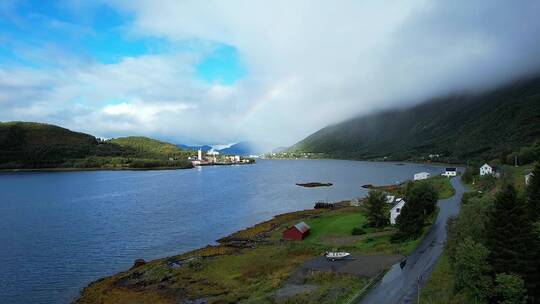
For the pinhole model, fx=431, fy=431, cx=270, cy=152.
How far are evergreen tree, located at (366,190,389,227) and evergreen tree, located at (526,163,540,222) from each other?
23.8 metres

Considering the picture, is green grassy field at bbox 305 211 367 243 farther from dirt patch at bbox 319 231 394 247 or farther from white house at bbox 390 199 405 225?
white house at bbox 390 199 405 225

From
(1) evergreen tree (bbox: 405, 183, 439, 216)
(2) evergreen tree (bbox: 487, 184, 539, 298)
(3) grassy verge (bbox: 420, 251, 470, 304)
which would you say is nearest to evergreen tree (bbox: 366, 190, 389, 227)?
(1) evergreen tree (bbox: 405, 183, 439, 216)

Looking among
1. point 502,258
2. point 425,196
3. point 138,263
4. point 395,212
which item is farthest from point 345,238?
point 502,258

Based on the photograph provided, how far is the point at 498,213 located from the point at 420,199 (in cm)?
2776

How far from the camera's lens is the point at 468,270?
80.9ft

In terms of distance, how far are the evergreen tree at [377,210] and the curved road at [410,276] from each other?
1117 centimetres

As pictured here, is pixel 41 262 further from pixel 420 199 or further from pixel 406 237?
pixel 420 199

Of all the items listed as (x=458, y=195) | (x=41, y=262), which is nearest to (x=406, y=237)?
(x=458, y=195)

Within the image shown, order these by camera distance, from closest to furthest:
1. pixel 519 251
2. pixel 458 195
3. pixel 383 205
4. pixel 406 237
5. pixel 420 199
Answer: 1. pixel 519 251
2. pixel 406 237
3. pixel 420 199
4. pixel 383 205
5. pixel 458 195

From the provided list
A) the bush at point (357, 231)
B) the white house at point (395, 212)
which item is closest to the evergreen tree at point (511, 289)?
the bush at point (357, 231)

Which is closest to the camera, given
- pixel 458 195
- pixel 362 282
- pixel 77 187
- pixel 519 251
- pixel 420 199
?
pixel 519 251

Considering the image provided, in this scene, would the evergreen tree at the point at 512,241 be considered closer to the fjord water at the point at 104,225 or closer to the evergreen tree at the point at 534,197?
the evergreen tree at the point at 534,197

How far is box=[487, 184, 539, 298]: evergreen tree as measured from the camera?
2436 centimetres

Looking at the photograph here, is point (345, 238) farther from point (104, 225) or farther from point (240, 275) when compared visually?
point (104, 225)
